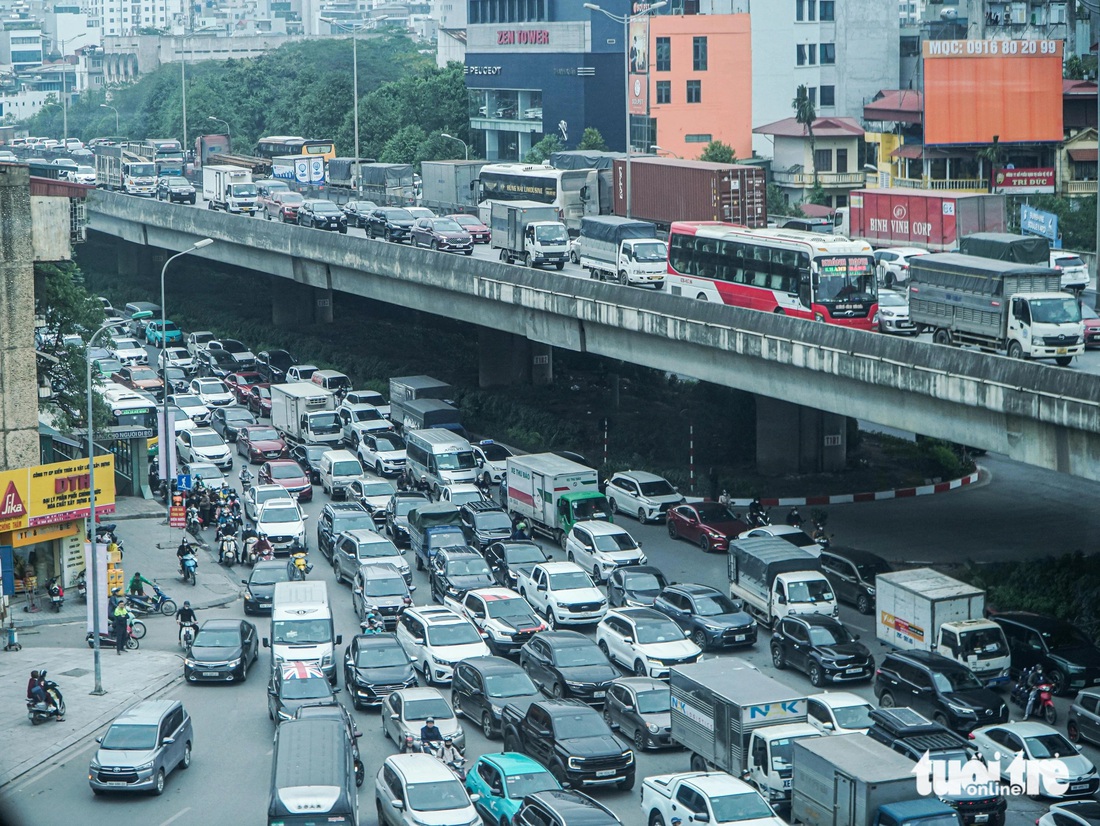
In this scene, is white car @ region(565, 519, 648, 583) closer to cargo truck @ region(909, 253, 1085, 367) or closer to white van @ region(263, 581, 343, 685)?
white van @ region(263, 581, 343, 685)

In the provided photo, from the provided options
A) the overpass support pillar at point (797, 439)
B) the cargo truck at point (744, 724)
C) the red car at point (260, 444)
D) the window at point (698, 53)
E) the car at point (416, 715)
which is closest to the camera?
the cargo truck at point (744, 724)

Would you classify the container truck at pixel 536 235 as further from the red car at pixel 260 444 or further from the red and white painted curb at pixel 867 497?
the red and white painted curb at pixel 867 497

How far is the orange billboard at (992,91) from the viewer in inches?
3022

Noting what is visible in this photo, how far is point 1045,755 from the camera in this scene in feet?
81.5

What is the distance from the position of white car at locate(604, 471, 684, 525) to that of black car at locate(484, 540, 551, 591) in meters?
5.24

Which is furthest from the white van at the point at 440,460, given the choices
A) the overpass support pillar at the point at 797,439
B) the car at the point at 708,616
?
the car at the point at 708,616

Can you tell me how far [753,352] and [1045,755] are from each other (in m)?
16.3

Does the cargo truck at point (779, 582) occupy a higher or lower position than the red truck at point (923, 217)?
lower

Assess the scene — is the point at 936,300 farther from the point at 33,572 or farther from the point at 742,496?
the point at 33,572

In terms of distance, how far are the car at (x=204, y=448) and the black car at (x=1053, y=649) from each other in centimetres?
2795

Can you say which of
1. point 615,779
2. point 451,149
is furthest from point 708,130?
point 615,779

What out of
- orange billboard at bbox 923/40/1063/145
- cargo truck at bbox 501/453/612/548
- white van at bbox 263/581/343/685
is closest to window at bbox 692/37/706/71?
orange billboard at bbox 923/40/1063/145

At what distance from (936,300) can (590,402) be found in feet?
79.4

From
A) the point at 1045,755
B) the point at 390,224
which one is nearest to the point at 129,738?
the point at 1045,755
